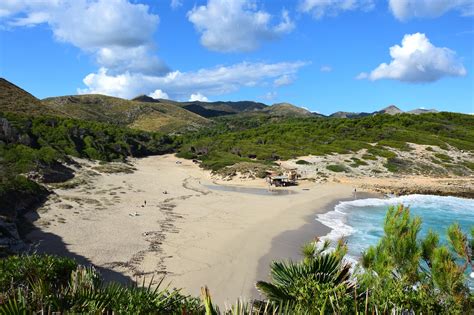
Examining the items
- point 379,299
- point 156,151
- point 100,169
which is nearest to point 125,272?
point 379,299

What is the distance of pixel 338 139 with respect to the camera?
78500mm

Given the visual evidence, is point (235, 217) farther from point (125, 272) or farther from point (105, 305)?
point (105, 305)

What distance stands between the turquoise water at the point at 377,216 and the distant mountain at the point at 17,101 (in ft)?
231

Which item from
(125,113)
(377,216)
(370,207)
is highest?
(125,113)

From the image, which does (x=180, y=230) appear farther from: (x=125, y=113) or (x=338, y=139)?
(x=125, y=113)

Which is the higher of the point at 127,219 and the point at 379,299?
the point at 379,299

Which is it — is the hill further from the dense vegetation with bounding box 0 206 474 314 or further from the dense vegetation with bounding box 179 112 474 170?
the dense vegetation with bounding box 0 206 474 314

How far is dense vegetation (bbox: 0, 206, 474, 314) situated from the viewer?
6223 millimetres

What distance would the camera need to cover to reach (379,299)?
6633mm

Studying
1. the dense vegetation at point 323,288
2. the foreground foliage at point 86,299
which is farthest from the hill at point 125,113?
the foreground foliage at point 86,299

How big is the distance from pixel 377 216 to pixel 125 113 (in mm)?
151061

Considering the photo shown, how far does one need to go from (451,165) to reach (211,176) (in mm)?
41130

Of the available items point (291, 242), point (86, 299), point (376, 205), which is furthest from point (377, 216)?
point (86, 299)

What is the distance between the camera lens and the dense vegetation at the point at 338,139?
67250 millimetres
